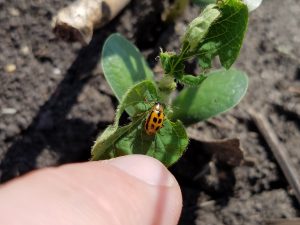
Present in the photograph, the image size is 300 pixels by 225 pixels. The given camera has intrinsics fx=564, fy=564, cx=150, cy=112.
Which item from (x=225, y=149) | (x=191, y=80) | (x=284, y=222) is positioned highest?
(x=191, y=80)

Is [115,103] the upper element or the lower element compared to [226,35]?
lower

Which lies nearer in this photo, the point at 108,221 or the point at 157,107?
the point at 108,221

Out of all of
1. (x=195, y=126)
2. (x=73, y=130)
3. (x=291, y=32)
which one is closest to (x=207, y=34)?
(x=195, y=126)

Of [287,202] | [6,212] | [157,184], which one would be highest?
[6,212]

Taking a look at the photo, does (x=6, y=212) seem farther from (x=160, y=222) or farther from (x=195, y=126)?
(x=195, y=126)

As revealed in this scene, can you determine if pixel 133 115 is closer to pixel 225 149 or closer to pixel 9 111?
pixel 225 149

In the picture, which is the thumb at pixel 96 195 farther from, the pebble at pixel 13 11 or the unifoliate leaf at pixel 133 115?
the pebble at pixel 13 11

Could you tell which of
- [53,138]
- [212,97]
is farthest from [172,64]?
[53,138]
